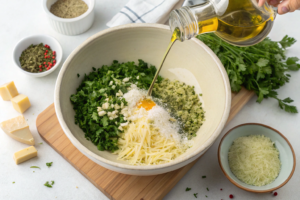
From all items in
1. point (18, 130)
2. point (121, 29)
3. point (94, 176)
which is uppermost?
point (121, 29)

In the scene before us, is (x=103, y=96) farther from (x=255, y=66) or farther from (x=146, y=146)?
(x=255, y=66)

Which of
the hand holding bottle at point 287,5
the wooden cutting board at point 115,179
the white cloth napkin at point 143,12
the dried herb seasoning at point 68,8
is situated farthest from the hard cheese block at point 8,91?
the hand holding bottle at point 287,5

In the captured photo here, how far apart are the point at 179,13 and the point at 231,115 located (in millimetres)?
1207

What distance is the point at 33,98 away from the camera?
9.09ft

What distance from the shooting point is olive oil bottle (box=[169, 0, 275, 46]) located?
1829mm

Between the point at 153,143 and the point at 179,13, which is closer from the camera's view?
the point at 179,13

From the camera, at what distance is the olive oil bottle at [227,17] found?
1829 mm

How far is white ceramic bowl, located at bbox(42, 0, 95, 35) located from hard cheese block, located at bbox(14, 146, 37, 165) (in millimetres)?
1299

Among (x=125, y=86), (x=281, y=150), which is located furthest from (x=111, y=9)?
(x=281, y=150)

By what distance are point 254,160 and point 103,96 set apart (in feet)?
4.42

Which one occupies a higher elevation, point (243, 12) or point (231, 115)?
point (243, 12)

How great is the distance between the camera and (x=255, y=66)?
8.52 ft

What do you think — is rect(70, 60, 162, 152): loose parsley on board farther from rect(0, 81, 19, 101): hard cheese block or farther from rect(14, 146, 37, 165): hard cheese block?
rect(0, 81, 19, 101): hard cheese block

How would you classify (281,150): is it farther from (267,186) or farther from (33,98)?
(33,98)
